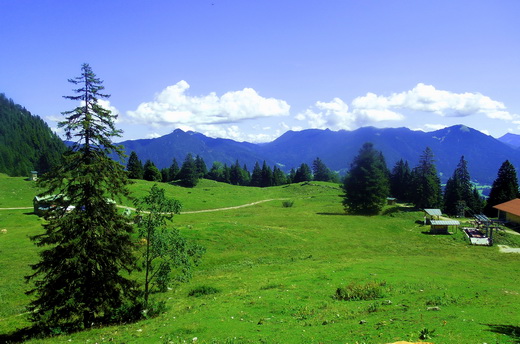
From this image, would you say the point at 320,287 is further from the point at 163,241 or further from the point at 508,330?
the point at 508,330

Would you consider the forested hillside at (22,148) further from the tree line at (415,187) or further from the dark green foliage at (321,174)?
the tree line at (415,187)

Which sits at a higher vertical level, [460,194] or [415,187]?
[415,187]

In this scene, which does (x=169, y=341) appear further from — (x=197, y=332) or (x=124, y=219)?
(x=124, y=219)

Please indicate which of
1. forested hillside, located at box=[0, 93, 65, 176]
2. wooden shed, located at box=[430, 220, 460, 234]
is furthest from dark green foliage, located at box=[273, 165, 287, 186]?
wooden shed, located at box=[430, 220, 460, 234]

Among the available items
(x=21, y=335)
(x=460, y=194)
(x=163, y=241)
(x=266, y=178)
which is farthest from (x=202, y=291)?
(x=266, y=178)

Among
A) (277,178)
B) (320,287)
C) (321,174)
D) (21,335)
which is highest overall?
(321,174)

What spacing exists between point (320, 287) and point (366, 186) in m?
54.5

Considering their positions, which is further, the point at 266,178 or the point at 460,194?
the point at 266,178

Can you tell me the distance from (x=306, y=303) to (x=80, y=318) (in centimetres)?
1439

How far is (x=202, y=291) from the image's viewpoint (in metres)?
27.4

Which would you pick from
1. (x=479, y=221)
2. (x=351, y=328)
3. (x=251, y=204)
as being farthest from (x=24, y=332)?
(x=251, y=204)

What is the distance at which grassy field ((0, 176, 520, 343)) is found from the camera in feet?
50.8

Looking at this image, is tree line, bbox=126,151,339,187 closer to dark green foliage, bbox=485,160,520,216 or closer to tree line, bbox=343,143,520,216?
tree line, bbox=343,143,520,216

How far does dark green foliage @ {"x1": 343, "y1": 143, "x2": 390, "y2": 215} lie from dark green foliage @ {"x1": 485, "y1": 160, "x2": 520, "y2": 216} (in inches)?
1563
